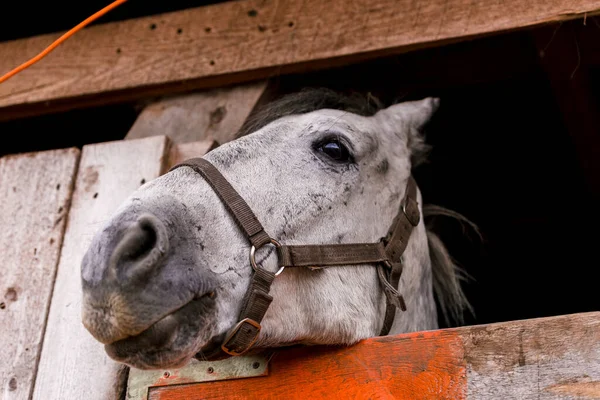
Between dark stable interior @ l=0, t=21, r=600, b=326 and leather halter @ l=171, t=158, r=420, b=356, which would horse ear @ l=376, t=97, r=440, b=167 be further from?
leather halter @ l=171, t=158, r=420, b=356

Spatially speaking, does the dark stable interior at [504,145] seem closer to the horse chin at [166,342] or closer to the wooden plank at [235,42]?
the wooden plank at [235,42]

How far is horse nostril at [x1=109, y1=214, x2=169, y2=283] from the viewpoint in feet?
4.03

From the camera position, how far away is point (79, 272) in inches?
76.9

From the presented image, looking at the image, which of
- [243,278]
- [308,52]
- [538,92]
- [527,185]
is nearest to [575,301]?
[527,185]

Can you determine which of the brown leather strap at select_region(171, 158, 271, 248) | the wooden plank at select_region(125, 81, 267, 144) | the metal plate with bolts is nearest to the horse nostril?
the brown leather strap at select_region(171, 158, 271, 248)

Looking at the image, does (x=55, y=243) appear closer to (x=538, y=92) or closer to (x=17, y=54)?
(x=17, y=54)

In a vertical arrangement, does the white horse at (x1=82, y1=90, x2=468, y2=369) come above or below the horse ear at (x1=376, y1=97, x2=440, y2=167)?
above

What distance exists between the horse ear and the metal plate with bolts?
1047 mm

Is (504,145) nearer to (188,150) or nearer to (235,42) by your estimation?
(235,42)

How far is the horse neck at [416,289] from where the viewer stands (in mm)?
1969

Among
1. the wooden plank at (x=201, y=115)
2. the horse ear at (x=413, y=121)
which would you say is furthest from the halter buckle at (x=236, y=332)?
the horse ear at (x=413, y=121)

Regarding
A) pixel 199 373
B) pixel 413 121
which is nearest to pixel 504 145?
pixel 413 121

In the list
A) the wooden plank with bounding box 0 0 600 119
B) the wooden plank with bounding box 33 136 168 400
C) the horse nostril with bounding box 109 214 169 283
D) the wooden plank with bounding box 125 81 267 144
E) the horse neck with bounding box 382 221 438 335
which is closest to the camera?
the horse nostril with bounding box 109 214 169 283

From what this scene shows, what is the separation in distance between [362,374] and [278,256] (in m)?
0.35
